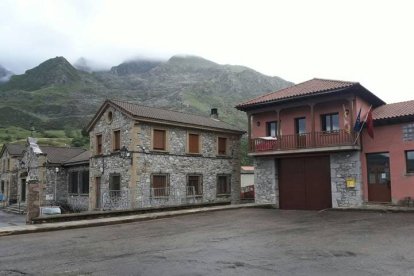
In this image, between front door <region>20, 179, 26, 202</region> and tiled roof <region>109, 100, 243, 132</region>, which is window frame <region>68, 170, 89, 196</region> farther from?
front door <region>20, 179, 26, 202</region>

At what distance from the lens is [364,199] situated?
67.3 feet

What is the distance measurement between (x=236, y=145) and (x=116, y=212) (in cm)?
1382

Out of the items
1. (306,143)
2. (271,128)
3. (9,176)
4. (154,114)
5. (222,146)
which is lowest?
(9,176)

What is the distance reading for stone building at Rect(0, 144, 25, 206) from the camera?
41375mm

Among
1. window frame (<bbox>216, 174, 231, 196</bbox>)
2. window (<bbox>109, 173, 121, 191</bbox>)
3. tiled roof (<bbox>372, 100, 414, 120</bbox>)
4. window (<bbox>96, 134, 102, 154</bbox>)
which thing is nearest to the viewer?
tiled roof (<bbox>372, 100, 414, 120</bbox>)

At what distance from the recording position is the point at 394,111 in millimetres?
20625

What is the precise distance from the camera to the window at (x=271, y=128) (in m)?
24.3

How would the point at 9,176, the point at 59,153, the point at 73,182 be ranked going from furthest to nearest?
the point at 9,176 < the point at 59,153 < the point at 73,182

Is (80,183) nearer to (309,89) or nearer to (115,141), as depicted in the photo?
(115,141)

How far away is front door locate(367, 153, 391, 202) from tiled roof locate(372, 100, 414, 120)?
195 cm

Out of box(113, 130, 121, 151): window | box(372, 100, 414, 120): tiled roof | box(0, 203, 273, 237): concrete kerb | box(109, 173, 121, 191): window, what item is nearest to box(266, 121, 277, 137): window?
box(372, 100, 414, 120): tiled roof

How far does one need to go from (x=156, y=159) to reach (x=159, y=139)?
4.29 ft

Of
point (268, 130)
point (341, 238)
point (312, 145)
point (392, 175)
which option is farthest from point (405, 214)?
point (268, 130)

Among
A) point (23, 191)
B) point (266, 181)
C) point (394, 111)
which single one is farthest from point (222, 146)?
point (23, 191)
